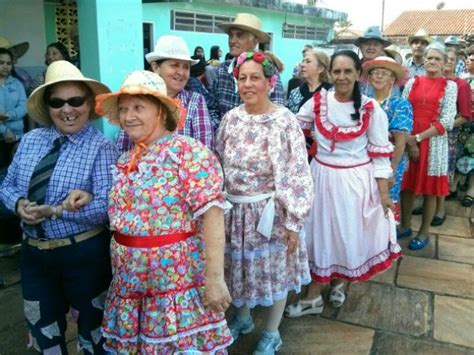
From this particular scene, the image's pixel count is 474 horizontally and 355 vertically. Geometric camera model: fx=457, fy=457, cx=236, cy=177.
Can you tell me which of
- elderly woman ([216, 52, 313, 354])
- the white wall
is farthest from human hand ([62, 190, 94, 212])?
the white wall

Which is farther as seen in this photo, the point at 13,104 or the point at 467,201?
the point at 467,201

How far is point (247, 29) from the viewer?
351cm

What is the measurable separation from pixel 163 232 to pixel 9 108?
3.29m

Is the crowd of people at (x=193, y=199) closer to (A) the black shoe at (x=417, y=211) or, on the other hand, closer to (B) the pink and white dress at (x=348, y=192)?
(B) the pink and white dress at (x=348, y=192)

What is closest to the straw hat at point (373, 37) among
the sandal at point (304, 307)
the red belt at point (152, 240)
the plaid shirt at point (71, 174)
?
the sandal at point (304, 307)

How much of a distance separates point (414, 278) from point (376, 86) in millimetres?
1700

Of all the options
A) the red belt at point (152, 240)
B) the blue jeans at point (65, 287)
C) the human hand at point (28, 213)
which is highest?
the human hand at point (28, 213)

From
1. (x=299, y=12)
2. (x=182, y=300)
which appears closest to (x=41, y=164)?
(x=182, y=300)

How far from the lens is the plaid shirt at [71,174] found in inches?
83.7

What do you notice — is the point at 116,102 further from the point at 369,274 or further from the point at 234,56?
the point at 369,274

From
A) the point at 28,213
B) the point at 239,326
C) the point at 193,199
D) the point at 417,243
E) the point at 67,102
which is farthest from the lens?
the point at 417,243

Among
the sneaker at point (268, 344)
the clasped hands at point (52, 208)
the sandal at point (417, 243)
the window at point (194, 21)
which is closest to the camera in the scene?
the clasped hands at point (52, 208)

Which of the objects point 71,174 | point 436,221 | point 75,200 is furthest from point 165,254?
point 436,221

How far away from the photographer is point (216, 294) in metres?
1.97
